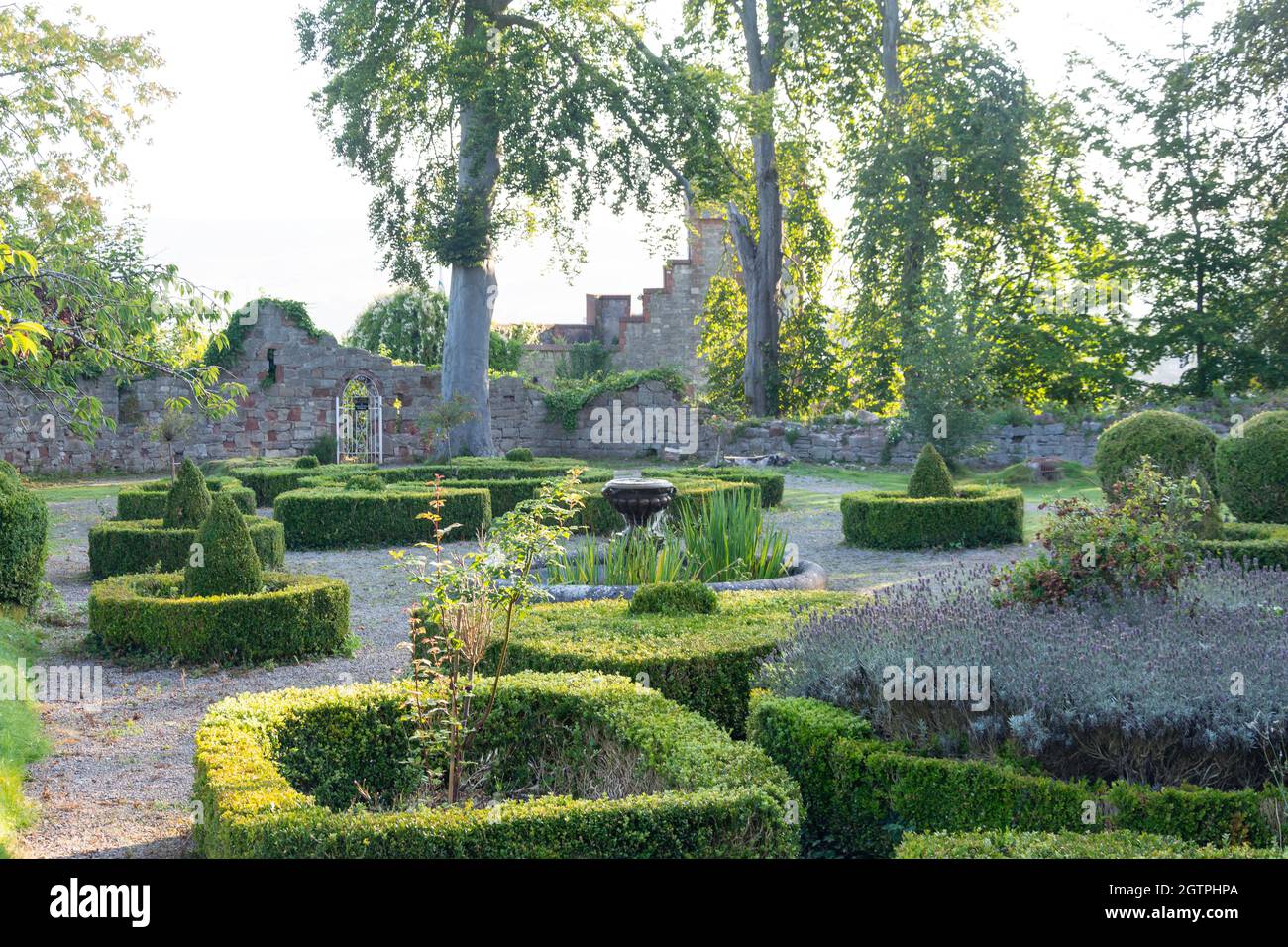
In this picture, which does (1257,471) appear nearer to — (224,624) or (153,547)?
(224,624)

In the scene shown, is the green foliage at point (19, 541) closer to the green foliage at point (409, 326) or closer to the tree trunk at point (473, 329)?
the tree trunk at point (473, 329)

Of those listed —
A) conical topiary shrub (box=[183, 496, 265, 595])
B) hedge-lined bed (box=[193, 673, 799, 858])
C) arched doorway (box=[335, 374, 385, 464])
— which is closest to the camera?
hedge-lined bed (box=[193, 673, 799, 858])

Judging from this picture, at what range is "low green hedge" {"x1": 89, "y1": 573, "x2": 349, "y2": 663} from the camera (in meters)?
7.73

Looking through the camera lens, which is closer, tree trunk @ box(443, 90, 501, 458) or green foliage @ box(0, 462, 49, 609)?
green foliage @ box(0, 462, 49, 609)

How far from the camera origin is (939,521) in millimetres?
12883

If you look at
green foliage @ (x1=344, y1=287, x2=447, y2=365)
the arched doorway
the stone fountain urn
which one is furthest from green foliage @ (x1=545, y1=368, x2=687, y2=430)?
the stone fountain urn

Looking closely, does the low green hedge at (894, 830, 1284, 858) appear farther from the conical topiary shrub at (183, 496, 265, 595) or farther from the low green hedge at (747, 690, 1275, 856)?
the conical topiary shrub at (183, 496, 265, 595)

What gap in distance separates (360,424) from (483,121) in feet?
27.4

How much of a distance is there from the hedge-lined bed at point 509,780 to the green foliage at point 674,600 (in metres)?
1.66

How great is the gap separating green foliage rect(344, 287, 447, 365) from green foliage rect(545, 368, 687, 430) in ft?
25.0

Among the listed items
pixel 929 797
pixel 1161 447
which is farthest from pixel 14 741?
pixel 1161 447
